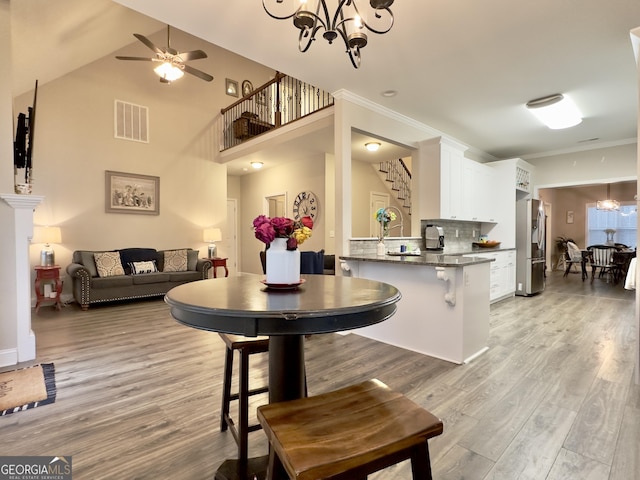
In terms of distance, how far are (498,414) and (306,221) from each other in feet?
5.79

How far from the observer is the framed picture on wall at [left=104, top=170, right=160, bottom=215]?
5949 mm

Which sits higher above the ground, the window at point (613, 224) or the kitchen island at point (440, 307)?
the window at point (613, 224)

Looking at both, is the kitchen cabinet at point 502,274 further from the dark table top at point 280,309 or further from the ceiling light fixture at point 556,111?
the dark table top at point 280,309

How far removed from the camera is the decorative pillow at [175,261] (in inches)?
240

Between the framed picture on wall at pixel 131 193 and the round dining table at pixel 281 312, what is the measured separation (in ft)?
18.0

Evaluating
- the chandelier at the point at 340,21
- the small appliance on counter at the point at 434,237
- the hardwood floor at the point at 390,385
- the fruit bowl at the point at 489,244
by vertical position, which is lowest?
the hardwood floor at the point at 390,385

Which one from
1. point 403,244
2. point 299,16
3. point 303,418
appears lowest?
point 303,418

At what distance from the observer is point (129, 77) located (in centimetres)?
616

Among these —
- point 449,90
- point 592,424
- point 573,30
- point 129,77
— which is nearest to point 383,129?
point 449,90

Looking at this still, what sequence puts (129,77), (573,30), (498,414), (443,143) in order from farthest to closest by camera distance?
(129,77) → (443,143) → (573,30) → (498,414)

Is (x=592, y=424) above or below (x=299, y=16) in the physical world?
below

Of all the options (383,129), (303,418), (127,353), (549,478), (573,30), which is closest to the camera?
(303,418)

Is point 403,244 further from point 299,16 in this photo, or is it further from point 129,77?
point 129,77

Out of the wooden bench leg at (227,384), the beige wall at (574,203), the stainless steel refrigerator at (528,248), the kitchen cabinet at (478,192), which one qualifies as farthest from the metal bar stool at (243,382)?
the beige wall at (574,203)
